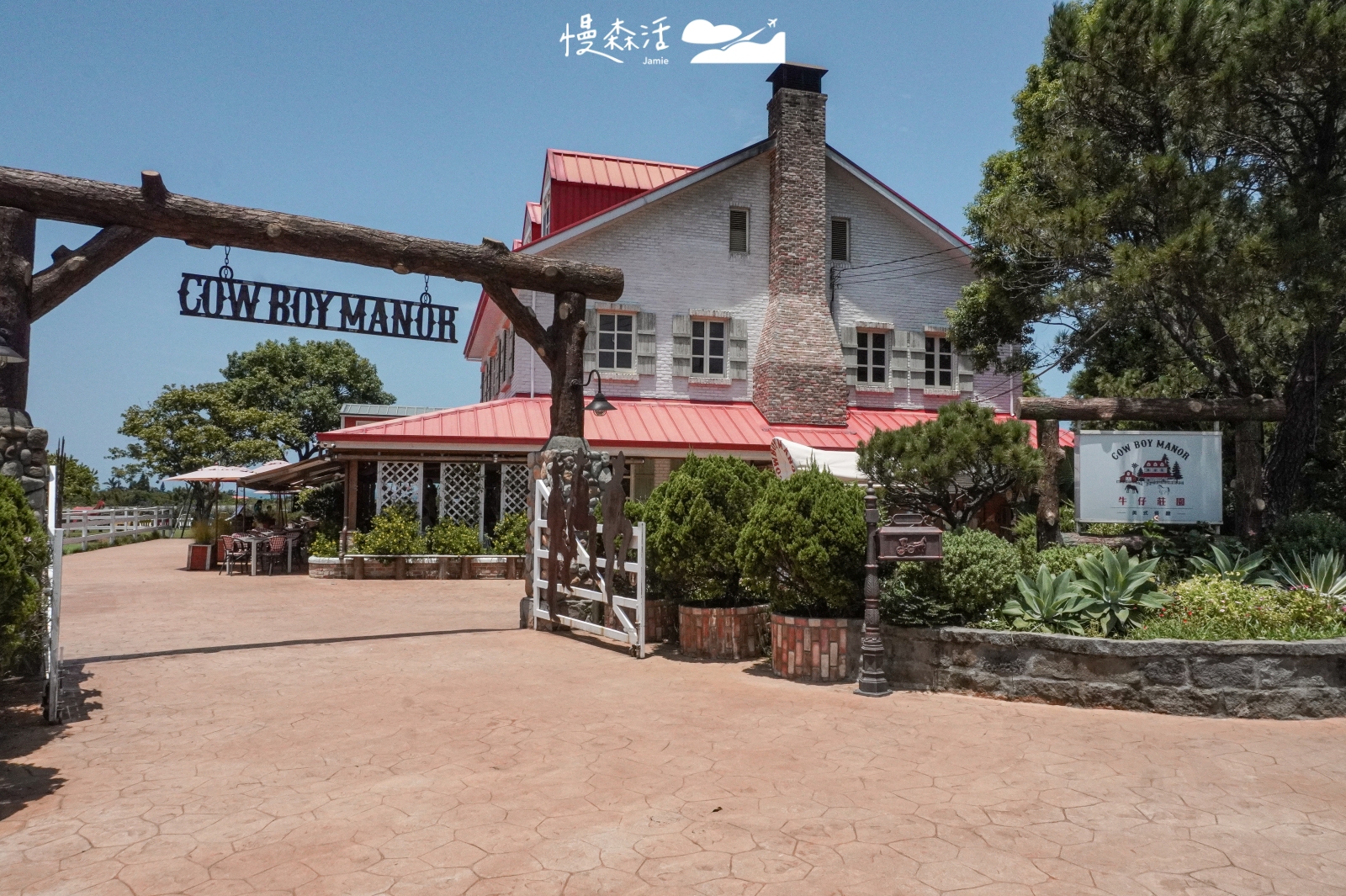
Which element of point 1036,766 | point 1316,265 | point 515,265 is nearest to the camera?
point 1036,766

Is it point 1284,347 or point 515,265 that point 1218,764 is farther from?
point 1284,347

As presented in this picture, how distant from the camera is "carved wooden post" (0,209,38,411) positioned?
7.64m

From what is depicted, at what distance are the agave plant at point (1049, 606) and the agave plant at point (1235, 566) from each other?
1.86 m

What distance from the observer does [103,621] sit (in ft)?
36.2

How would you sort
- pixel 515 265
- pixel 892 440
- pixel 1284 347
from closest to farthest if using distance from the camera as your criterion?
1. pixel 515 265
2. pixel 892 440
3. pixel 1284 347

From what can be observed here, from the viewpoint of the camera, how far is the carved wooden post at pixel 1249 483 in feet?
33.5

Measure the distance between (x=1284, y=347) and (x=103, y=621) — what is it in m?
15.5

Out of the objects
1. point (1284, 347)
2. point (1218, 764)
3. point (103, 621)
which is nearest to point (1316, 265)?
point (1284, 347)

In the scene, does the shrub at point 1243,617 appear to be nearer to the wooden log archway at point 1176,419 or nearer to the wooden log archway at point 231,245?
the wooden log archway at point 1176,419

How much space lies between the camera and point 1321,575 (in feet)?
26.7

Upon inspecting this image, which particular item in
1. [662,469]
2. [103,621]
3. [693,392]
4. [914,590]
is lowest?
[103,621]

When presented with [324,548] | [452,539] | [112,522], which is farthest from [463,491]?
[112,522]

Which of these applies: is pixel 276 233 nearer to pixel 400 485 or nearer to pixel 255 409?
pixel 400 485

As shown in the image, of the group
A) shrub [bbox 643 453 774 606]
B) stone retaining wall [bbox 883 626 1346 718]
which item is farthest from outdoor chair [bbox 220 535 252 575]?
stone retaining wall [bbox 883 626 1346 718]
